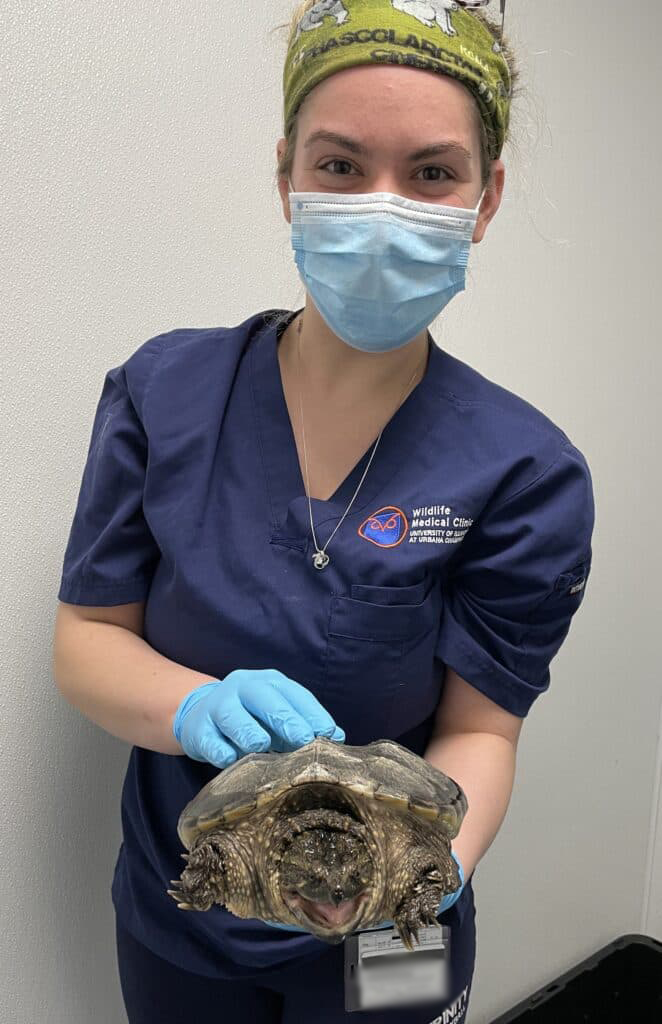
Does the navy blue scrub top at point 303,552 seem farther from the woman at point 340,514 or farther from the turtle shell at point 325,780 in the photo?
the turtle shell at point 325,780

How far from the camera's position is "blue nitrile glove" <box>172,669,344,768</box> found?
2.70 feet

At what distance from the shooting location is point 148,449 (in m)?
1.02

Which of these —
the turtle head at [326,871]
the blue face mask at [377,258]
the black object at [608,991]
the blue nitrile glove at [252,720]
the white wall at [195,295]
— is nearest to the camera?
the turtle head at [326,871]

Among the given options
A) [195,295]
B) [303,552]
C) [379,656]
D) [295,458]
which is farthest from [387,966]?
[195,295]

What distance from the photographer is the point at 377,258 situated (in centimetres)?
94

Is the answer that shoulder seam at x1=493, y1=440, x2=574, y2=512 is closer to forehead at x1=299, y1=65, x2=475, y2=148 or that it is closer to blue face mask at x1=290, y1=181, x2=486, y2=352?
blue face mask at x1=290, y1=181, x2=486, y2=352

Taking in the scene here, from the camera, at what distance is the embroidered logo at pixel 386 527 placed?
3.18 ft

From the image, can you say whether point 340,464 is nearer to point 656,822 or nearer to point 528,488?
point 528,488

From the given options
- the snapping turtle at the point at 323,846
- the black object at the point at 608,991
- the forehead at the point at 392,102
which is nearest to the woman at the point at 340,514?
the forehead at the point at 392,102

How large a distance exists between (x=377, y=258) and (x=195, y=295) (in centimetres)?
48

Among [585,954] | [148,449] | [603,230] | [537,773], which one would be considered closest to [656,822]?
[585,954]

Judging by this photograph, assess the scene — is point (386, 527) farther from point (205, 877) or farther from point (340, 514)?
point (205, 877)

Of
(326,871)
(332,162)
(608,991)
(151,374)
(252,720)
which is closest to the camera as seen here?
(326,871)

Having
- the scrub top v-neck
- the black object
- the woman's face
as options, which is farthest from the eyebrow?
the black object
